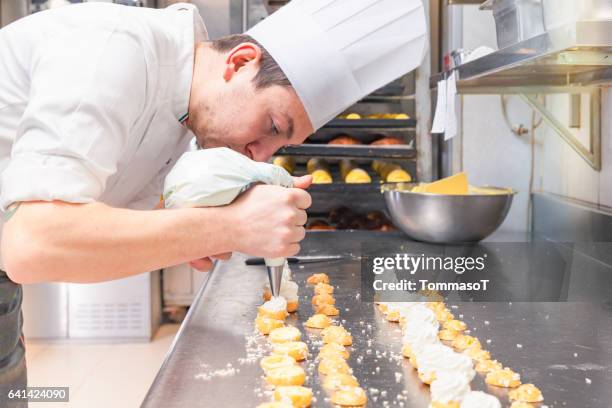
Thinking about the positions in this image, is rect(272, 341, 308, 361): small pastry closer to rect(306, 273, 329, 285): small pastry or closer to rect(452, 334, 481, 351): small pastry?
rect(452, 334, 481, 351): small pastry

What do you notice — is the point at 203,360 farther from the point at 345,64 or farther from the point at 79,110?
the point at 345,64

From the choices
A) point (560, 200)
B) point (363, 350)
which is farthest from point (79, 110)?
point (560, 200)

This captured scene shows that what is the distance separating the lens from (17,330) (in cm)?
164

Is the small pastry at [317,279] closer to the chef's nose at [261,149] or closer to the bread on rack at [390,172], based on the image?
the chef's nose at [261,149]

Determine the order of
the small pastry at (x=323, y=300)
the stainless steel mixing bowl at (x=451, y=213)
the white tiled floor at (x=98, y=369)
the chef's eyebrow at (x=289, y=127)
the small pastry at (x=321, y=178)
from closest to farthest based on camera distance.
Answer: the chef's eyebrow at (x=289, y=127) → the small pastry at (x=323, y=300) → the stainless steel mixing bowl at (x=451, y=213) → the small pastry at (x=321, y=178) → the white tiled floor at (x=98, y=369)

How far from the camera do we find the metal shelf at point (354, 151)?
9.29 ft

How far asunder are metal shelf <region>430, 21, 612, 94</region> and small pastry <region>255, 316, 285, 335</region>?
2.46 feet

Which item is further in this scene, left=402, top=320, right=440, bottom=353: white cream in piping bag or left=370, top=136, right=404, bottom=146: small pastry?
left=370, top=136, right=404, bottom=146: small pastry

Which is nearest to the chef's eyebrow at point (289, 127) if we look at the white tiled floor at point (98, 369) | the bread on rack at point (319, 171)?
the bread on rack at point (319, 171)

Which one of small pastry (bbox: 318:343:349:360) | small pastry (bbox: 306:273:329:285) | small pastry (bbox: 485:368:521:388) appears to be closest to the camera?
small pastry (bbox: 485:368:521:388)

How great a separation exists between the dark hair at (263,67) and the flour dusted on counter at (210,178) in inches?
8.7

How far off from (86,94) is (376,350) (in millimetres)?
700

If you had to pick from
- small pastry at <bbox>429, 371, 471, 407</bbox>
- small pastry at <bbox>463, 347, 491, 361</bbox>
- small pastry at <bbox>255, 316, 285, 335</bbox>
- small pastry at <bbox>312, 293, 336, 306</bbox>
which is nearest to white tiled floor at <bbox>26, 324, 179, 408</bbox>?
small pastry at <bbox>312, 293, 336, 306</bbox>

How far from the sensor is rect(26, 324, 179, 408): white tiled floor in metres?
3.08
